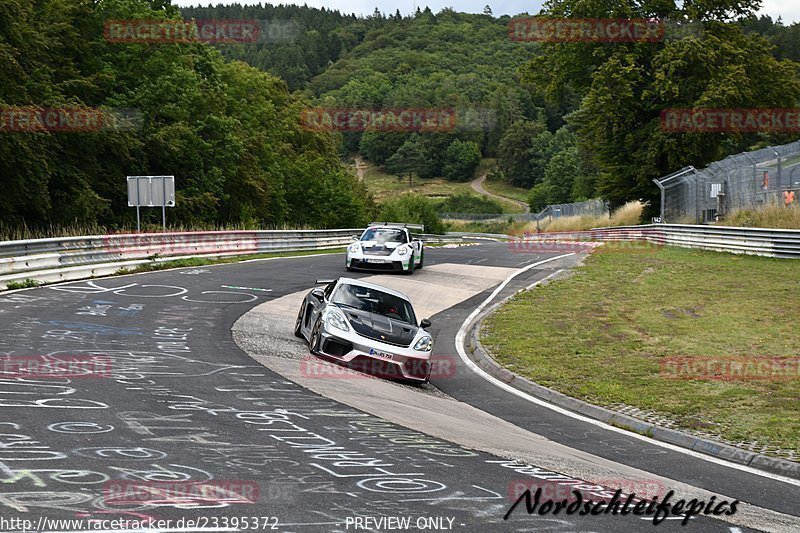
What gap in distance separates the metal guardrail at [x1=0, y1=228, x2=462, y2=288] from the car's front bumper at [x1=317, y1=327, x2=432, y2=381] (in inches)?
365

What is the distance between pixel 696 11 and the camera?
1970 inches

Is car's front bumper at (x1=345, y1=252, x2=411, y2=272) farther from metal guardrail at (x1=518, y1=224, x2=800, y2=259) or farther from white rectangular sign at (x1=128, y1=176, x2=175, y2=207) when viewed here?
metal guardrail at (x1=518, y1=224, x2=800, y2=259)

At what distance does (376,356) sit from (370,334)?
1.48ft

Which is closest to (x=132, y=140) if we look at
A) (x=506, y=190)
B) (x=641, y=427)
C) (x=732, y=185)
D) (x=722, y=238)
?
(x=732, y=185)

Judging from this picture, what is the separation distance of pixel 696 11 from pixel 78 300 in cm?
4330

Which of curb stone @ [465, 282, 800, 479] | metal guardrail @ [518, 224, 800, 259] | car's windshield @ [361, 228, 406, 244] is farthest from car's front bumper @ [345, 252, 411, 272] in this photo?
metal guardrail @ [518, 224, 800, 259]

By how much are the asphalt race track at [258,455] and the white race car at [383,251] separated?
45.6 ft

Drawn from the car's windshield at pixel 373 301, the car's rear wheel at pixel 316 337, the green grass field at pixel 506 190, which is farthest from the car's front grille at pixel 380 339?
the green grass field at pixel 506 190

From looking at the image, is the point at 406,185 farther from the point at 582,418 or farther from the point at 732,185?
the point at 582,418

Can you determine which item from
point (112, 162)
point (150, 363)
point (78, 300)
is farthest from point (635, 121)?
point (150, 363)

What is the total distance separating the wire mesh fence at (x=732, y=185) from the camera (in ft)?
102

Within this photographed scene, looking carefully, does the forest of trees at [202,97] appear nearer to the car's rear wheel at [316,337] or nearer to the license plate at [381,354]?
the car's rear wheel at [316,337]

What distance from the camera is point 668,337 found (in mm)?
16656

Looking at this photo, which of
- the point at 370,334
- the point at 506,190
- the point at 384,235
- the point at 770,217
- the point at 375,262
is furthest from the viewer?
the point at 506,190
